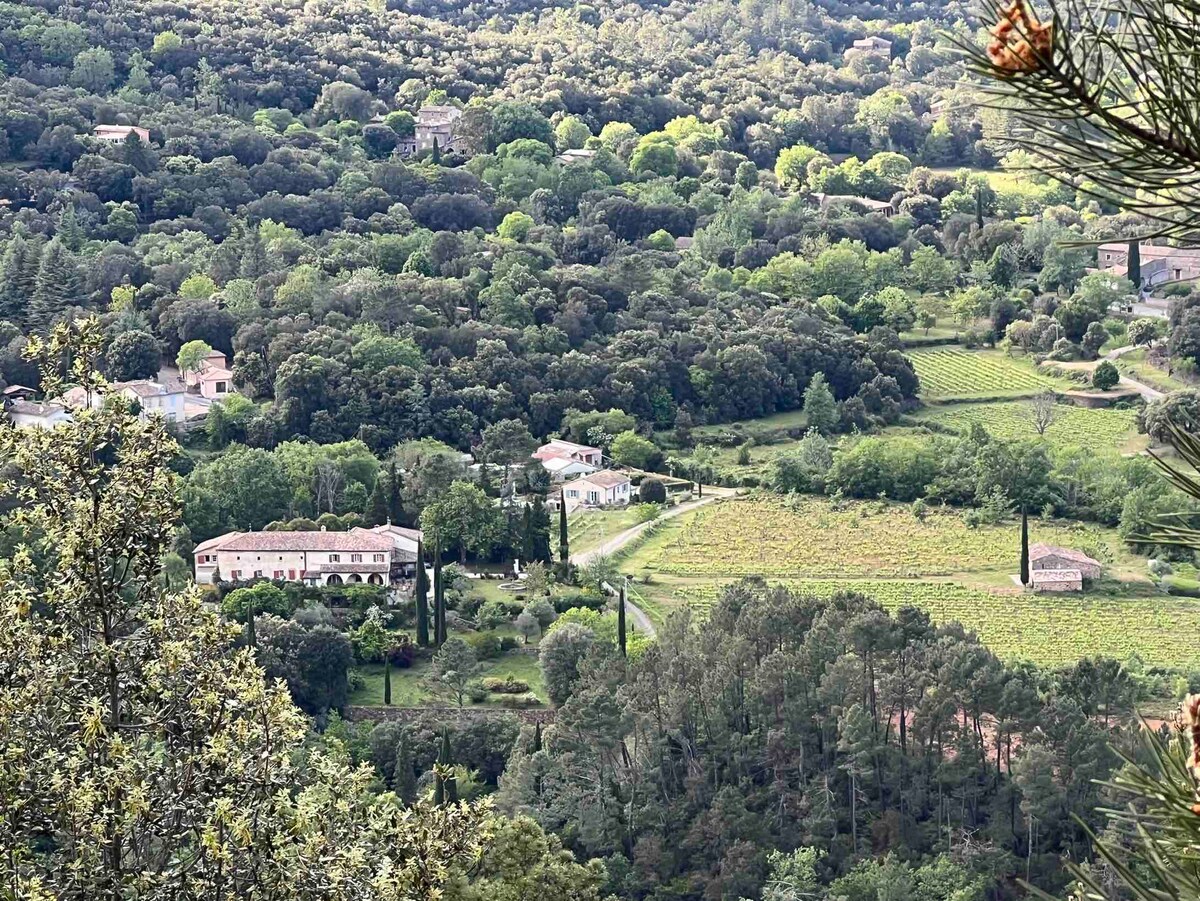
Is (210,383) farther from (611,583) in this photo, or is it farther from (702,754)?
(702,754)

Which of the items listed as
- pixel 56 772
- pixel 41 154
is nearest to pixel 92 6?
pixel 41 154

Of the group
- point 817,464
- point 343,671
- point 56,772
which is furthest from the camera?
point 817,464

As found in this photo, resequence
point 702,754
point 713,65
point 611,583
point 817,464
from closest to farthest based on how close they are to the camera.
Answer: point 702,754 → point 611,583 → point 817,464 → point 713,65

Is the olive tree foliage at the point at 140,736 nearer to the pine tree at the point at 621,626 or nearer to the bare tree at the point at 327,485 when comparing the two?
the pine tree at the point at 621,626

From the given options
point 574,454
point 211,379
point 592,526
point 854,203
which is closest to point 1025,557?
point 592,526

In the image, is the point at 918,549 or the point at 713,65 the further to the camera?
the point at 713,65

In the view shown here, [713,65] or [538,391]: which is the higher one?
[713,65]

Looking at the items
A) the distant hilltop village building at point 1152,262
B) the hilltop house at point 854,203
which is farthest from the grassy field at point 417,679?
the hilltop house at point 854,203
